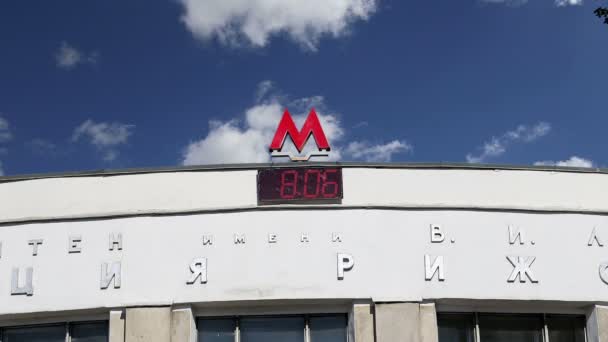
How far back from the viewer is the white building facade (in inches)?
634

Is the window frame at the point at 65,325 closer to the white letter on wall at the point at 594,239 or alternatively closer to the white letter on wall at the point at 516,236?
the white letter on wall at the point at 516,236

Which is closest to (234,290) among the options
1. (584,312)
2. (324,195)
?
(324,195)

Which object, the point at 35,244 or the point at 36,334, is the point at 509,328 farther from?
the point at 35,244

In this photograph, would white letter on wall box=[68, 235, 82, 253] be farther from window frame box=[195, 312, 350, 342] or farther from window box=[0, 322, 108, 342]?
window frame box=[195, 312, 350, 342]

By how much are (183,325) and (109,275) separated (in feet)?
5.51

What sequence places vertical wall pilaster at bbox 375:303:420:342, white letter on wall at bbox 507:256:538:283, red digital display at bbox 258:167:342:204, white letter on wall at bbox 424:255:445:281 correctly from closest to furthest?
vertical wall pilaster at bbox 375:303:420:342 → white letter on wall at bbox 424:255:445:281 → white letter on wall at bbox 507:256:538:283 → red digital display at bbox 258:167:342:204

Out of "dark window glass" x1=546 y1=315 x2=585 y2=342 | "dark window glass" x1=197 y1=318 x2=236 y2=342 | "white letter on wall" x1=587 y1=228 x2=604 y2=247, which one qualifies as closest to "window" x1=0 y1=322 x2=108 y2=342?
"dark window glass" x1=197 y1=318 x2=236 y2=342

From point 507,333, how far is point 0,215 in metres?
9.89

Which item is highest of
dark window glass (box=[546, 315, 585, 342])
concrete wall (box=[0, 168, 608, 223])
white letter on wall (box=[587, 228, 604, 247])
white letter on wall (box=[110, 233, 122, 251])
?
concrete wall (box=[0, 168, 608, 223])

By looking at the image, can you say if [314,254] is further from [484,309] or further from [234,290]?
[484,309]

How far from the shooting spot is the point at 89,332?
1672cm

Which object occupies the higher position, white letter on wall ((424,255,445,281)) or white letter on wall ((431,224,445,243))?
white letter on wall ((431,224,445,243))

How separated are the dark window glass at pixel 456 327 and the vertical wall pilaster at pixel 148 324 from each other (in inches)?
196

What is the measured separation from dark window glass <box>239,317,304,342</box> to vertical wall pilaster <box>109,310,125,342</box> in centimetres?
213
